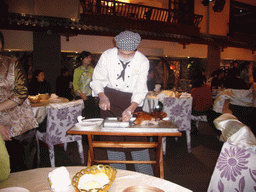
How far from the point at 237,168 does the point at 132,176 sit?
0.50 m

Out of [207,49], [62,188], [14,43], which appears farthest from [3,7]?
[207,49]

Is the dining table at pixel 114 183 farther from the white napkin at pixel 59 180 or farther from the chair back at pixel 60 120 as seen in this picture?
the chair back at pixel 60 120

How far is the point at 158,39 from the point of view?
8.57 metres

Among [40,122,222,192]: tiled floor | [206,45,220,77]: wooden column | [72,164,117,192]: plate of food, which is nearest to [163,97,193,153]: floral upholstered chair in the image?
[40,122,222,192]: tiled floor

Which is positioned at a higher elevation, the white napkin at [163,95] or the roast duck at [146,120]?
the roast duck at [146,120]

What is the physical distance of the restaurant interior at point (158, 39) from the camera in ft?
10.7

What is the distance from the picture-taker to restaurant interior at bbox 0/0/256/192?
3275 millimetres

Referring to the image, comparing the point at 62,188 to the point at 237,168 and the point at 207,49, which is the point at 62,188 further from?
the point at 207,49

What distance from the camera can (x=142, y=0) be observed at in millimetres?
10055

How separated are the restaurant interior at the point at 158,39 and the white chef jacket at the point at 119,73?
0.99m

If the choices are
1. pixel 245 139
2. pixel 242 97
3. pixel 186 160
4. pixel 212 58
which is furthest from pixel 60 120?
pixel 212 58

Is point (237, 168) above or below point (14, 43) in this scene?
below

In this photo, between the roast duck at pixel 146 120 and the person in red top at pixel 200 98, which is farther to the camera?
the person in red top at pixel 200 98

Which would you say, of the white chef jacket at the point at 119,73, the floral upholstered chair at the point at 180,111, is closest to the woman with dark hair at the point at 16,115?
the white chef jacket at the point at 119,73
